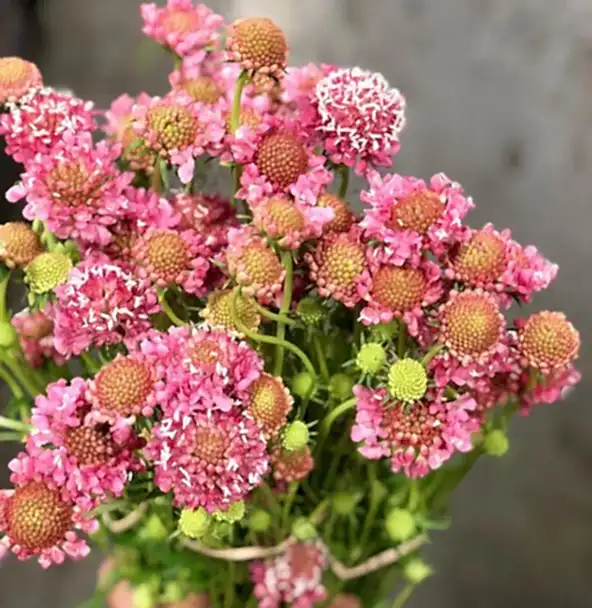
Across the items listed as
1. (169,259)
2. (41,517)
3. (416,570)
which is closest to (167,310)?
(169,259)

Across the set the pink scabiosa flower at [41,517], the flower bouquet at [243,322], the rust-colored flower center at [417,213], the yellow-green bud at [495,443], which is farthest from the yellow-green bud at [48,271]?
the yellow-green bud at [495,443]

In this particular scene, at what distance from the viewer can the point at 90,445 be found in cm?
50

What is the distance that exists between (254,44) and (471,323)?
22 centimetres

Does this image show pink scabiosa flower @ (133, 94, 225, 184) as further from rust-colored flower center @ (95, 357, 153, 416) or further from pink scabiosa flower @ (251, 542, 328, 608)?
pink scabiosa flower @ (251, 542, 328, 608)

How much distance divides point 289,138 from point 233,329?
0.41 feet

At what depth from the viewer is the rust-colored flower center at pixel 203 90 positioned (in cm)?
61

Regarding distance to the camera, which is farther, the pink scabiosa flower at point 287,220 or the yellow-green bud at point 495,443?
the yellow-green bud at point 495,443

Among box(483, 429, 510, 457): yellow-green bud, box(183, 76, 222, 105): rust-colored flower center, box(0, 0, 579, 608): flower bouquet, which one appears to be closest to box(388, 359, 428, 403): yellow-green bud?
box(0, 0, 579, 608): flower bouquet

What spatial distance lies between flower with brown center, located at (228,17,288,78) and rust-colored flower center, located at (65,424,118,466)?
239 mm

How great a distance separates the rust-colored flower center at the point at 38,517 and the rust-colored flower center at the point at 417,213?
0.86ft

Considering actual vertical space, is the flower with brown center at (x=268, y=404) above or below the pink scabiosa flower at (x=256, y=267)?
below

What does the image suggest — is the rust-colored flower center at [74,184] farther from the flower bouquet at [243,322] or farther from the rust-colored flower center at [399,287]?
the rust-colored flower center at [399,287]

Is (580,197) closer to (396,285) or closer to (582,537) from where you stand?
(582,537)

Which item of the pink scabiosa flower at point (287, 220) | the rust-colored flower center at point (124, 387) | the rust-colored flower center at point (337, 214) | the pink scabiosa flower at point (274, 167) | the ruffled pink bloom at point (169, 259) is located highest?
the pink scabiosa flower at point (274, 167)
